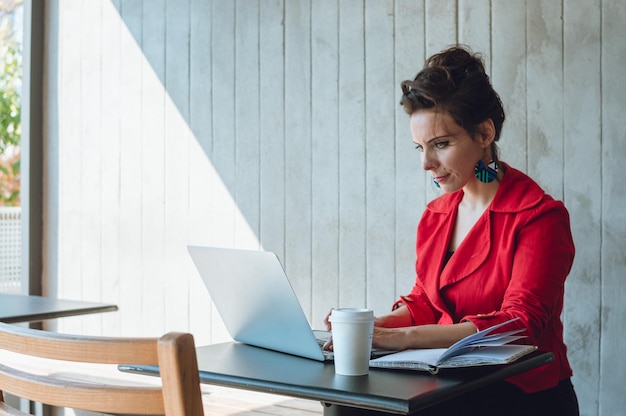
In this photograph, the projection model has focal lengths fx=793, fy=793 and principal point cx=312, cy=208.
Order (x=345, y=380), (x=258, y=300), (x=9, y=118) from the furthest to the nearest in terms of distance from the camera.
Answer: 1. (x=9, y=118)
2. (x=258, y=300)
3. (x=345, y=380)

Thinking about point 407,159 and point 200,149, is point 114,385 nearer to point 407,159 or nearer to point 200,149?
point 407,159

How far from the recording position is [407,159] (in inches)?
137

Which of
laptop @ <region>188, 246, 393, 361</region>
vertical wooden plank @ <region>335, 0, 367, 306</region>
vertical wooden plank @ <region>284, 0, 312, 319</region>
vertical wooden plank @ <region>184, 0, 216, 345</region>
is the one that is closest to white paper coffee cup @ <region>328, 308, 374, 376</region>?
laptop @ <region>188, 246, 393, 361</region>

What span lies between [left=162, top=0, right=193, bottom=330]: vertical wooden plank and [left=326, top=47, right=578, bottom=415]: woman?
7.91 ft

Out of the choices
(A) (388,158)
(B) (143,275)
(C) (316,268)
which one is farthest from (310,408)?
(B) (143,275)

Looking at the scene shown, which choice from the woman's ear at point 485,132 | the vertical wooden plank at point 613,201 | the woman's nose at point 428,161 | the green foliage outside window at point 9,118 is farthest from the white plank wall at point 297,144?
the green foliage outside window at point 9,118

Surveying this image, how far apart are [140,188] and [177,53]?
80 cm

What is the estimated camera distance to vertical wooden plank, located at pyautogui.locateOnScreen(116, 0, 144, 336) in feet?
14.9

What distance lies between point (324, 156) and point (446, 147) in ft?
5.94

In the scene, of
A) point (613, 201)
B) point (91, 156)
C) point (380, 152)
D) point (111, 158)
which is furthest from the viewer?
point (91, 156)

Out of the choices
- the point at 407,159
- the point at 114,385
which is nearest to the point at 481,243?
the point at 114,385

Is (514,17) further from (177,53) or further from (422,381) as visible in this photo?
(422,381)

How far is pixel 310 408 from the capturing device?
343cm

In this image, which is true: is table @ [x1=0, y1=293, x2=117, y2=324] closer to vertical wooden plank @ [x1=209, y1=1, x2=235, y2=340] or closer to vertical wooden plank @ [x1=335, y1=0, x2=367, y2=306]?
vertical wooden plank @ [x1=335, y1=0, x2=367, y2=306]
